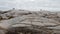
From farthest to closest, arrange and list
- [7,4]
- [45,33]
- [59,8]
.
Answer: [7,4] → [59,8] → [45,33]

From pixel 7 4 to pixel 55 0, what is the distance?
1.25 m

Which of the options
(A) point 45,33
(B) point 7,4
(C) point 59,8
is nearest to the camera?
(A) point 45,33

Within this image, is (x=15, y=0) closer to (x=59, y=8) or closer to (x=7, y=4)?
(x=7, y=4)

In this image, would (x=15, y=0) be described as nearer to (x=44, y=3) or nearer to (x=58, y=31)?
(x=44, y=3)

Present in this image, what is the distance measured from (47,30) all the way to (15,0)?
9.29ft

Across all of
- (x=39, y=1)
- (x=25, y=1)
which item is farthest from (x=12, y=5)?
(x=39, y=1)

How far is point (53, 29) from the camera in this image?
1020mm

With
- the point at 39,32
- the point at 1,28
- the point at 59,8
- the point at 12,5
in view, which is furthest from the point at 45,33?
the point at 12,5

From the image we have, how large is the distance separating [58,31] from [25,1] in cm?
282

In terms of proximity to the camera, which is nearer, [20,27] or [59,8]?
[20,27]

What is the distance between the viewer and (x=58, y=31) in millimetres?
1000

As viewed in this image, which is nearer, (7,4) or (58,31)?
(58,31)

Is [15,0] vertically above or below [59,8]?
above

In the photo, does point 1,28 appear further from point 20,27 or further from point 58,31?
point 58,31
